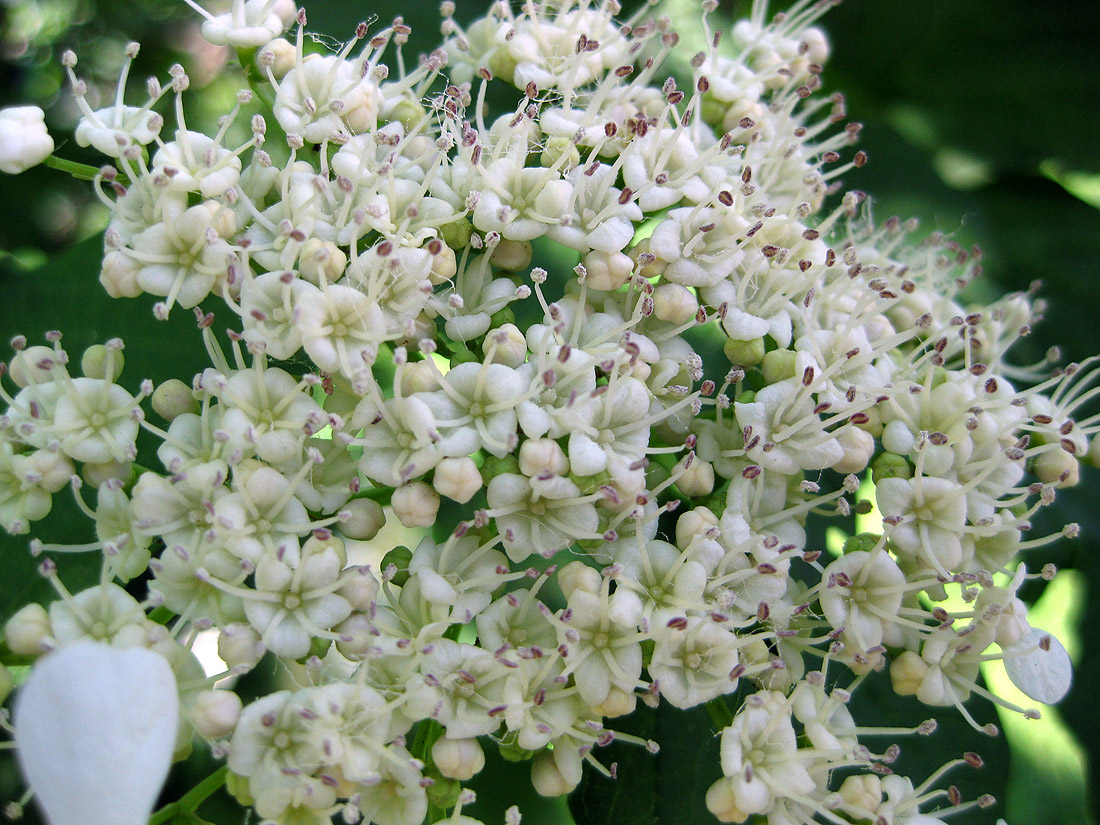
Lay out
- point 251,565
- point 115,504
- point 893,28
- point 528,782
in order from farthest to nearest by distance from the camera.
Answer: point 893,28 < point 528,782 < point 115,504 < point 251,565

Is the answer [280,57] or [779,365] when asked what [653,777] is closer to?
[779,365]

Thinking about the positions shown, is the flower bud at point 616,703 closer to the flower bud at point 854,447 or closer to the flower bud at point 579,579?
the flower bud at point 579,579

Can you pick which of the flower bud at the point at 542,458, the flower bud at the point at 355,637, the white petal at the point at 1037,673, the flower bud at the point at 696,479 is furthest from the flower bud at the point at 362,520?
the white petal at the point at 1037,673

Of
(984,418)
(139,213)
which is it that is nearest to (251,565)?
(139,213)

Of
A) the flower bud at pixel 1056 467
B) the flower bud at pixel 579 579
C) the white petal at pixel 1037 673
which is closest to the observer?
the flower bud at pixel 579 579

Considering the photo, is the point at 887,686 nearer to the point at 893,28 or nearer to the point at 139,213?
the point at 139,213

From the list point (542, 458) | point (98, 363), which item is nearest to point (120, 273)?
point (98, 363)
